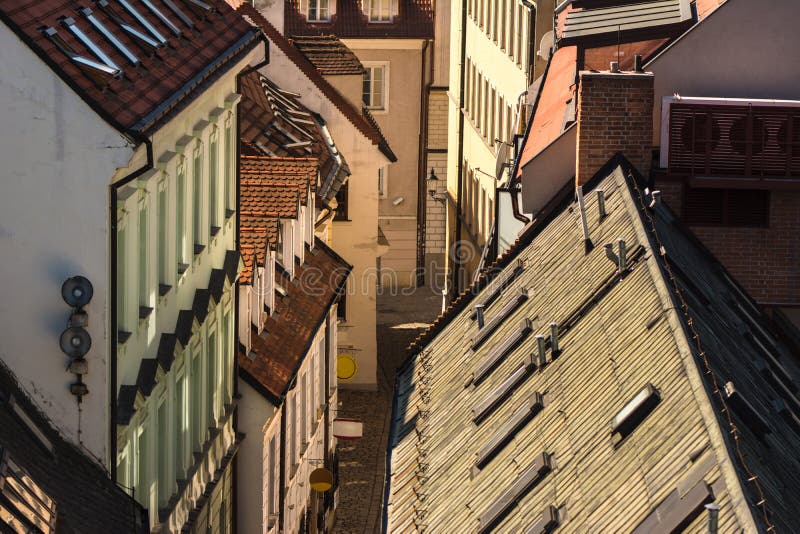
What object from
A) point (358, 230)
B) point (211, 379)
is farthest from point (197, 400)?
point (358, 230)

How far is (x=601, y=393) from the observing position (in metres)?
19.3

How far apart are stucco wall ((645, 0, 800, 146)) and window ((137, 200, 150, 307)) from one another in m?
9.42

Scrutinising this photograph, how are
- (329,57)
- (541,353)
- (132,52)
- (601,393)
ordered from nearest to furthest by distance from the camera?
1. (601,393)
2. (541,353)
3. (132,52)
4. (329,57)

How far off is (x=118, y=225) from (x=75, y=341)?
1.25m

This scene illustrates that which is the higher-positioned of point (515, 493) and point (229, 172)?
point (229, 172)

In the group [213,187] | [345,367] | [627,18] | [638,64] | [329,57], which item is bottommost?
[345,367]

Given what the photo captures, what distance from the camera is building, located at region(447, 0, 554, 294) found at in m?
44.4

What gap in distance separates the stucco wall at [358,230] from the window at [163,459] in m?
25.2

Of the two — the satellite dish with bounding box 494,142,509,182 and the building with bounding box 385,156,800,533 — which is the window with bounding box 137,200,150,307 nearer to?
the building with bounding box 385,156,800,533

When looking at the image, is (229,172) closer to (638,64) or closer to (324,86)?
(638,64)

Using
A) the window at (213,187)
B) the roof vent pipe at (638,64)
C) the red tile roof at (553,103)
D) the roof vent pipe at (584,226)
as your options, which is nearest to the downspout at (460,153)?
the red tile roof at (553,103)

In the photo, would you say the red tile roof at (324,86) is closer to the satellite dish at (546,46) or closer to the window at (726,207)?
the satellite dish at (546,46)

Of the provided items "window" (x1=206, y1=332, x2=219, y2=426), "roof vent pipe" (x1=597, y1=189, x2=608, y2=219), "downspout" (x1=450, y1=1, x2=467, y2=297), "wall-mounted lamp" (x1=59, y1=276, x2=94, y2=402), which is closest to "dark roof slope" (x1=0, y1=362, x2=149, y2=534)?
"wall-mounted lamp" (x1=59, y1=276, x2=94, y2=402)

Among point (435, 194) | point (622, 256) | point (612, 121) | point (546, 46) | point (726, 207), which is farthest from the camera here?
point (435, 194)
